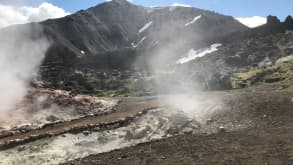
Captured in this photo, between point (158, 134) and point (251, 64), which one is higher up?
point (251, 64)

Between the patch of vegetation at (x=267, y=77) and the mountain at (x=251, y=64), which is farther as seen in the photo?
the mountain at (x=251, y=64)

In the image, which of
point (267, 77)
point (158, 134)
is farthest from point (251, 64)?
point (158, 134)

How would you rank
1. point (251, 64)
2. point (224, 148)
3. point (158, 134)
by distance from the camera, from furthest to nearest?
point (251, 64) → point (158, 134) → point (224, 148)

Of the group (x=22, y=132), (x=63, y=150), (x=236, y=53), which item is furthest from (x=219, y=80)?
(x=63, y=150)

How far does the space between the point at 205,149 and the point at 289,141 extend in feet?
19.7

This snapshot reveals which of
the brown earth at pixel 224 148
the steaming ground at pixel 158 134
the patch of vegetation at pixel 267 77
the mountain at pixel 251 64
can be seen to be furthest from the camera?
the mountain at pixel 251 64

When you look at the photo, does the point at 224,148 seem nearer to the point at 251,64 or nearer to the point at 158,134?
the point at 158,134

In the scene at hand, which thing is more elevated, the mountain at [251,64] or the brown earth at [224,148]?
the mountain at [251,64]

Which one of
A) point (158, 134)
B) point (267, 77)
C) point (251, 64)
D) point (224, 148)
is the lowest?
point (224, 148)

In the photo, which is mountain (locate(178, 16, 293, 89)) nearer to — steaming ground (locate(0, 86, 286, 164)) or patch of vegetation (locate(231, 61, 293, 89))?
patch of vegetation (locate(231, 61, 293, 89))

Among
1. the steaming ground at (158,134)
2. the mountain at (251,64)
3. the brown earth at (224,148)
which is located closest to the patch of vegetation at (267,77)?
the mountain at (251,64)

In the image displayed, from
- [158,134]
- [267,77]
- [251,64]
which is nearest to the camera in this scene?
[158,134]

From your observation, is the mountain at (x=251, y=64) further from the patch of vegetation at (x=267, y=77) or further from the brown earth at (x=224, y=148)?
the brown earth at (x=224, y=148)

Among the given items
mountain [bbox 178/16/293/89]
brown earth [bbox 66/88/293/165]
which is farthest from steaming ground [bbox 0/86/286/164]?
mountain [bbox 178/16/293/89]
